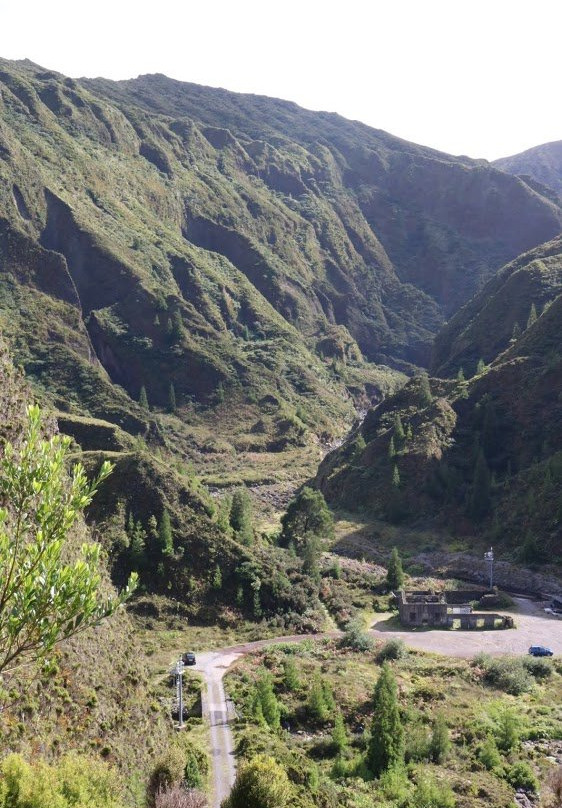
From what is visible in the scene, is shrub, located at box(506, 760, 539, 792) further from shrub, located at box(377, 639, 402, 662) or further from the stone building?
the stone building

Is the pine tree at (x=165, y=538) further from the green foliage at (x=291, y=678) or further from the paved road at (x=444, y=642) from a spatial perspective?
the green foliage at (x=291, y=678)

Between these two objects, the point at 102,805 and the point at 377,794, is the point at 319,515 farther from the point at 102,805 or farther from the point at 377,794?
the point at 102,805

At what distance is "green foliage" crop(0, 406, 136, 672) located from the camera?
11781 mm

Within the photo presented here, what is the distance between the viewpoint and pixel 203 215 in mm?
197125

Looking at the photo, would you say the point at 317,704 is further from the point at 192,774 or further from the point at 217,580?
the point at 217,580

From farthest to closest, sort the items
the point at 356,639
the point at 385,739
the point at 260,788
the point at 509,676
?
the point at 356,639
the point at 509,676
the point at 385,739
the point at 260,788

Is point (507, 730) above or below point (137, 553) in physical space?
below

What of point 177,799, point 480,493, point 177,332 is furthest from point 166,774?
point 177,332

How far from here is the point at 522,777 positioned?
3125 cm

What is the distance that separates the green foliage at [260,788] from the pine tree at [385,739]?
11.8 m

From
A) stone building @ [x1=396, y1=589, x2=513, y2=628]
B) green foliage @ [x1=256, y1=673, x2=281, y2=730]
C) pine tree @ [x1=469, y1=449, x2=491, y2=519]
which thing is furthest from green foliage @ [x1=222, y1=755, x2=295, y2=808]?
pine tree @ [x1=469, y1=449, x2=491, y2=519]

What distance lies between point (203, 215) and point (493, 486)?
141 meters

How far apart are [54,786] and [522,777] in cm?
2357

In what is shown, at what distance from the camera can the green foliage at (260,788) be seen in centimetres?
1983
